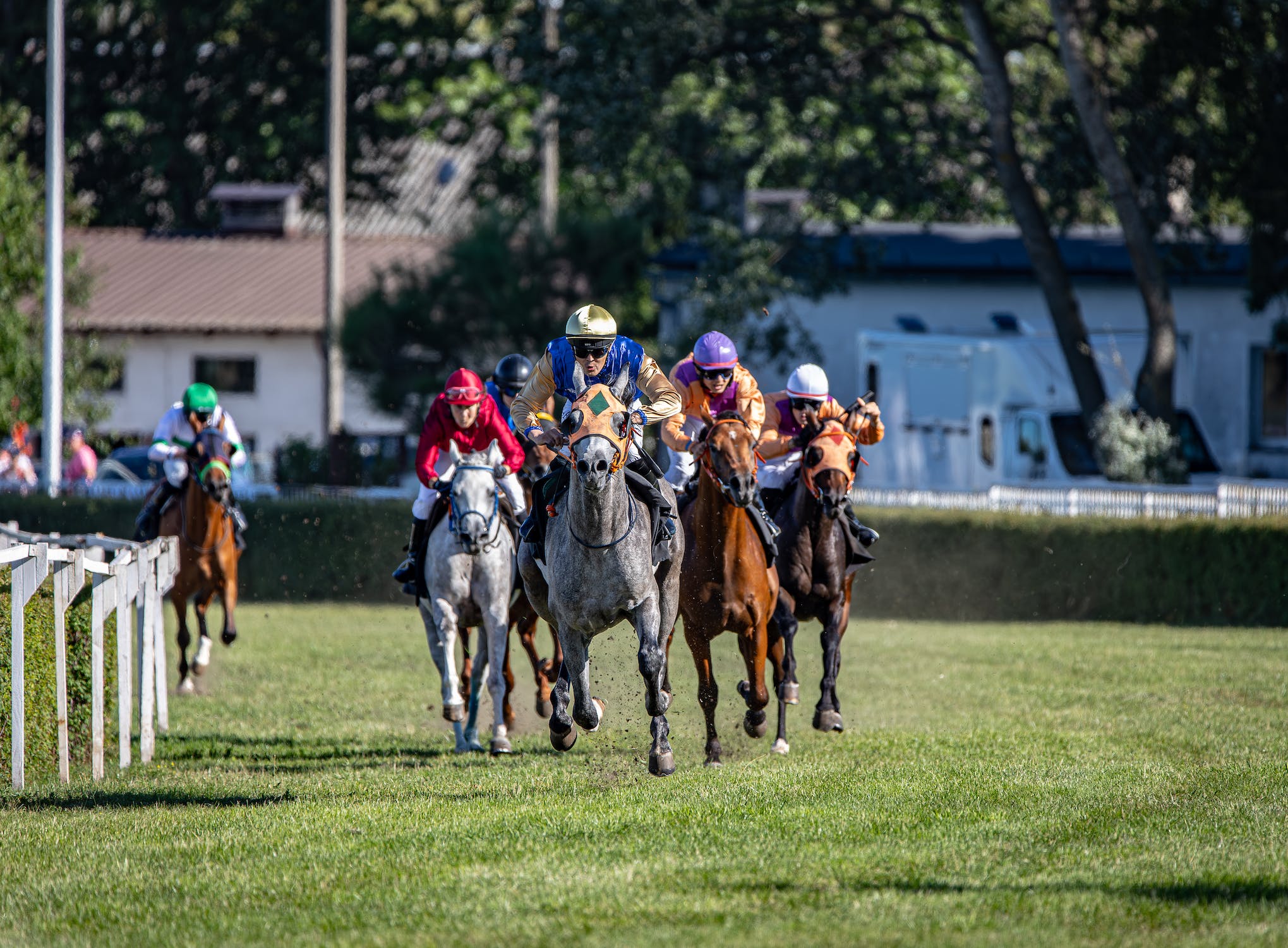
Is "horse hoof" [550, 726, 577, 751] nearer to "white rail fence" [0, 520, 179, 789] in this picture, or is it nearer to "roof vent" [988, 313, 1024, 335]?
"white rail fence" [0, 520, 179, 789]

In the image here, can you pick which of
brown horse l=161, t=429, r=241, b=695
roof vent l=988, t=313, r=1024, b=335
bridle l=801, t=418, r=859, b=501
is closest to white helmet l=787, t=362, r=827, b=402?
bridle l=801, t=418, r=859, b=501

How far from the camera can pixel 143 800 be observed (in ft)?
30.6

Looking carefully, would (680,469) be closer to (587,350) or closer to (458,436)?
(458,436)

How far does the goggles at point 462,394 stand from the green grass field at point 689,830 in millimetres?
2300

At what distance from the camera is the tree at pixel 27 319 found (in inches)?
1277

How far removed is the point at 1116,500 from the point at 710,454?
43.4 ft

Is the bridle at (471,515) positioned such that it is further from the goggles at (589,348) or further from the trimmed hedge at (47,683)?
the trimmed hedge at (47,683)

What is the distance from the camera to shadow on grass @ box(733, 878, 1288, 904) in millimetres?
6539

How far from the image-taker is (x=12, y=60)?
145ft

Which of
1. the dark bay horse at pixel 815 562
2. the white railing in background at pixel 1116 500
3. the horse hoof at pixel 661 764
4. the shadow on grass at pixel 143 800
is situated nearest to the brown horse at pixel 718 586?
the horse hoof at pixel 661 764

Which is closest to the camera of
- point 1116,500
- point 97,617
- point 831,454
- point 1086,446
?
point 97,617

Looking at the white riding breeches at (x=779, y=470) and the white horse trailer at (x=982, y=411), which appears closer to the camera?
the white riding breeches at (x=779, y=470)

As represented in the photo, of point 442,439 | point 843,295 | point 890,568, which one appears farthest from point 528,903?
point 843,295

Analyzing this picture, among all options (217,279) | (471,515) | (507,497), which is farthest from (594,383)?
(217,279)
